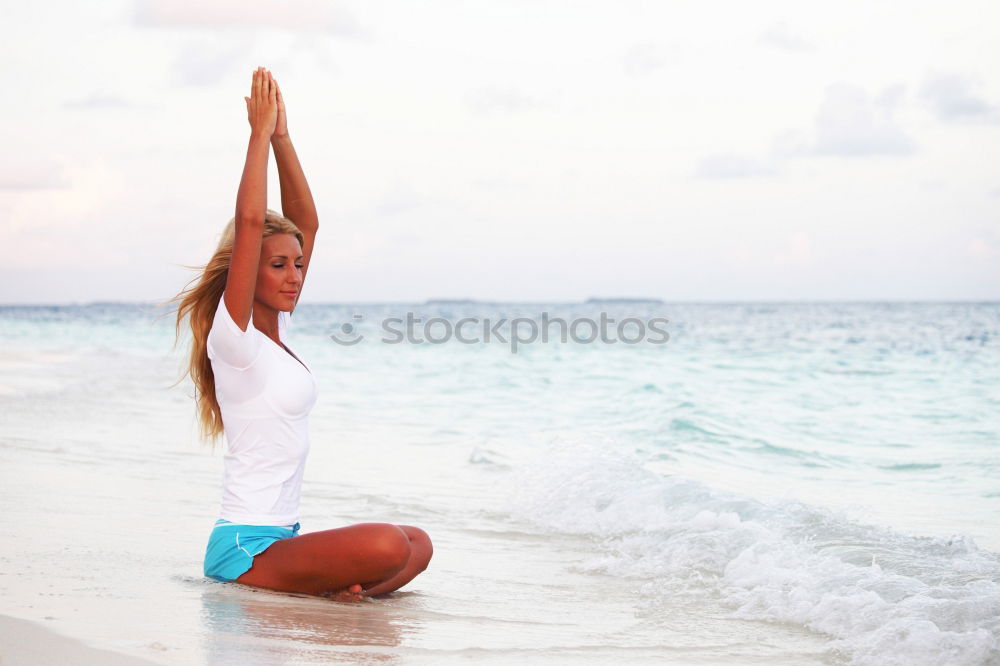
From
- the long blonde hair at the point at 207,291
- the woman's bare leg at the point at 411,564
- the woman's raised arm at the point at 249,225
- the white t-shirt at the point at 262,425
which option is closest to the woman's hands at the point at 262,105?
the woman's raised arm at the point at 249,225

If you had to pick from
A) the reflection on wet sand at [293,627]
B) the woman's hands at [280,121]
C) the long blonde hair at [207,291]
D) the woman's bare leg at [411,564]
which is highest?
the woman's hands at [280,121]

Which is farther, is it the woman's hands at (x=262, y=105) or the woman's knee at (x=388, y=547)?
the woman's knee at (x=388, y=547)

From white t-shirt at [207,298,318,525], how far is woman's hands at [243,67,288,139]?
69 centimetres

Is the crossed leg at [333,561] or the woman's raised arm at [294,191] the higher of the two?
the woman's raised arm at [294,191]

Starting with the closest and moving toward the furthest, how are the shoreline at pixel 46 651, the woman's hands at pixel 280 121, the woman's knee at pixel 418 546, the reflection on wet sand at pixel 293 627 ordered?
the shoreline at pixel 46 651
the reflection on wet sand at pixel 293 627
the woman's hands at pixel 280 121
the woman's knee at pixel 418 546

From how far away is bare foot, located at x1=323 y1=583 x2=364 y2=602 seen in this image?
3.88 metres

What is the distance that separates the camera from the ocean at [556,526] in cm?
352

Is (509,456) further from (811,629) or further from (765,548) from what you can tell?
(811,629)

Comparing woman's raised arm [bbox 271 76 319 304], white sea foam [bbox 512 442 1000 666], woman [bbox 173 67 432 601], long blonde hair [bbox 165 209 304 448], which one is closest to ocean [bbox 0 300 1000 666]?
white sea foam [bbox 512 442 1000 666]

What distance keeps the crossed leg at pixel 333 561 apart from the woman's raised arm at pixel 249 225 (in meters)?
0.86

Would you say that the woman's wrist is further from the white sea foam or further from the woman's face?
the white sea foam

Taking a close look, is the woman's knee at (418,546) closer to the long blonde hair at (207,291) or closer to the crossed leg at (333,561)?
the crossed leg at (333,561)

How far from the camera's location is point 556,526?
602cm

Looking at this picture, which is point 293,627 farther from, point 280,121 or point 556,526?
point 556,526
